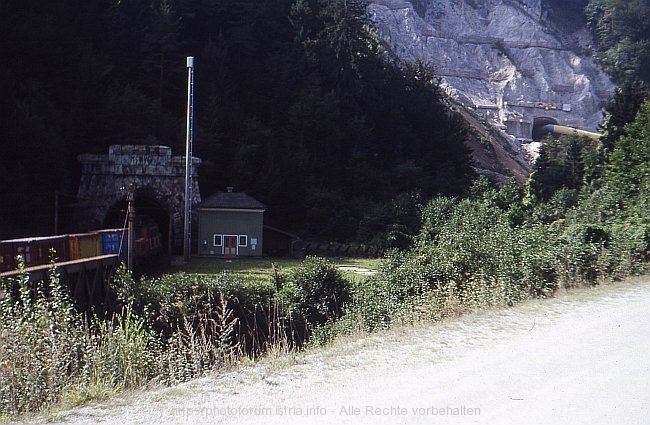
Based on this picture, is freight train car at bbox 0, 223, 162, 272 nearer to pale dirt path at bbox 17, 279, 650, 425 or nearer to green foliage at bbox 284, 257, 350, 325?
green foliage at bbox 284, 257, 350, 325

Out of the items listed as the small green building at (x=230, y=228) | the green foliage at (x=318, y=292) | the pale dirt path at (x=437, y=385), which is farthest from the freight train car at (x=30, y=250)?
the small green building at (x=230, y=228)

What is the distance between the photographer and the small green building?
38.0 metres

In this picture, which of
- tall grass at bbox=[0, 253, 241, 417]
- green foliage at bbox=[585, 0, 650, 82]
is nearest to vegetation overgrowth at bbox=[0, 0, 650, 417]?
tall grass at bbox=[0, 253, 241, 417]

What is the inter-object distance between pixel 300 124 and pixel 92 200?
17933mm

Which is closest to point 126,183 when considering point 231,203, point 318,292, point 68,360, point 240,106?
point 231,203

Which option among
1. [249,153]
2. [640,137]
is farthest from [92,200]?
[640,137]

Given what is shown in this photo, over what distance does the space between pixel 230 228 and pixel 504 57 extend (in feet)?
219

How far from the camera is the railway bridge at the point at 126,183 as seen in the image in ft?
123

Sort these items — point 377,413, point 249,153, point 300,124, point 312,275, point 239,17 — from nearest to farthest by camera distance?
point 377,413 < point 312,275 < point 249,153 < point 300,124 < point 239,17

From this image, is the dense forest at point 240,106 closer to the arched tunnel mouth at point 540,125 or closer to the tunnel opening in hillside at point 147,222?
the tunnel opening in hillside at point 147,222

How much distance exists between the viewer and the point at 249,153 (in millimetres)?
45750

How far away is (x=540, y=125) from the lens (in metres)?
87.2

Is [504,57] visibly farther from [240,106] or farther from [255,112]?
[240,106]

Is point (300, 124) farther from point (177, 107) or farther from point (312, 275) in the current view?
point (312, 275)
